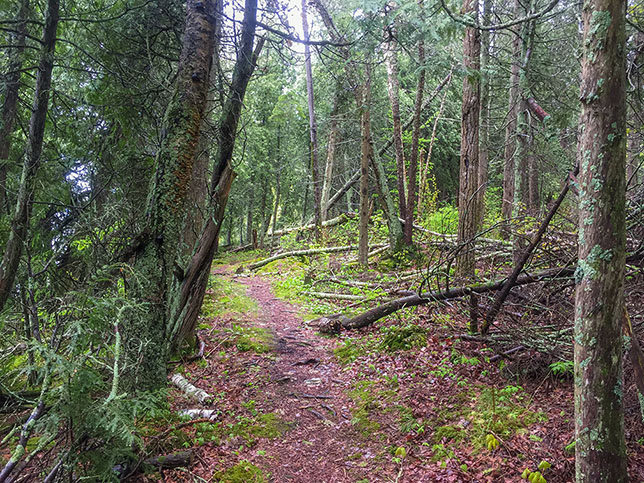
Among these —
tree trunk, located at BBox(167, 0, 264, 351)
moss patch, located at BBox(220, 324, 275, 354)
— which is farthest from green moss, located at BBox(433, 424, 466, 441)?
tree trunk, located at BBox(167, 0, 264, 351)

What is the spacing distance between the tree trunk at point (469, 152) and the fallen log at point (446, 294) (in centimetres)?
77

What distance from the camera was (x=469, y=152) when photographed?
6355mm

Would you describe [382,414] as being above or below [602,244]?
below

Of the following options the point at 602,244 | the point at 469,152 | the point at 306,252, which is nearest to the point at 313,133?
the point at 306,252

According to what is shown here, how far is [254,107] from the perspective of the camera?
21750 mm

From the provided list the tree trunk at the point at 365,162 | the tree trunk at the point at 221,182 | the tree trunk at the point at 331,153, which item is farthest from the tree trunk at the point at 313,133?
the tree trunk at the point at 221,182

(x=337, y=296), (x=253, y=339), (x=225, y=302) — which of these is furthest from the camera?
(x=337, y=296)

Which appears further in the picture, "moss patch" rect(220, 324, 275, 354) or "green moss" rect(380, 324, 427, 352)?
"moss patch" rect(220, 324, 275, 354)

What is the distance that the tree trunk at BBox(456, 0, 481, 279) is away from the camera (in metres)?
6.21

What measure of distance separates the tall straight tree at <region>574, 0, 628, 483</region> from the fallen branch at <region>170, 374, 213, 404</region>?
164 inches

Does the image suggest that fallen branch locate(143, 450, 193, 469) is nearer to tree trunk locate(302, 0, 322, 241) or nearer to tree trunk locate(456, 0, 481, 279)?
tree trunk locate(456, 0, 481, 279)

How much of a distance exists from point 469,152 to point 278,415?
527 centimetres

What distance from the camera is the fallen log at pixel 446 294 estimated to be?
4629mm

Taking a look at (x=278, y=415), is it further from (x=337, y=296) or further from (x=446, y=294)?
(x=337, y=296)
